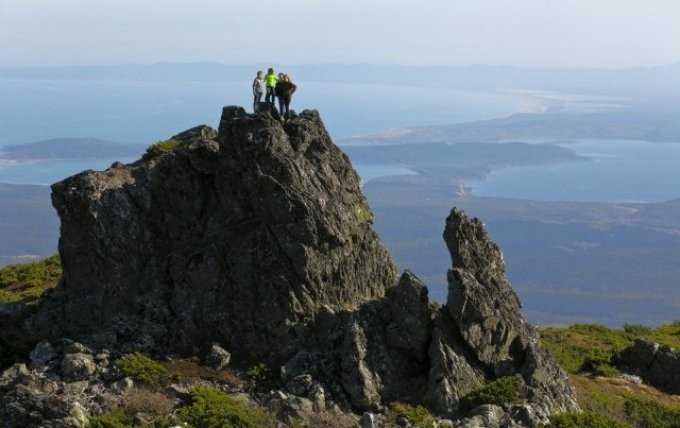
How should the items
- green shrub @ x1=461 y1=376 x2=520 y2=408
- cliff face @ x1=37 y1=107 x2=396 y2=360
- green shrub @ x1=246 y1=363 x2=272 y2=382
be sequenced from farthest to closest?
cliff face @ x1=37 y1=107 x2=396 y2=360
green shrub @ x1=246 y1=363 x2=272 y2=382
green shrub @ x1=461 y1=376 x2=520 y2=408

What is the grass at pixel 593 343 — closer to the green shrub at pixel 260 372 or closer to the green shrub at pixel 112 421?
the green shrub at pixel 260 372

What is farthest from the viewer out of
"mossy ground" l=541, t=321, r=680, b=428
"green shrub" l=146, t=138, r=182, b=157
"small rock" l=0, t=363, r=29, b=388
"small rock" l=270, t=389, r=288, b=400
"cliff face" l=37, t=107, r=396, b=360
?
"green shrub" l=146, t=138, r=182, b=157

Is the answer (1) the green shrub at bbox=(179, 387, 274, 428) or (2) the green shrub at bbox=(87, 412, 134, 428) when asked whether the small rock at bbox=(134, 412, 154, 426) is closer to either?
(2) the green shrub at bbox=(87, 412, 134, 428)

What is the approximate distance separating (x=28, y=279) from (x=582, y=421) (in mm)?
28913

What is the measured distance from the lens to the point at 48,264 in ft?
135

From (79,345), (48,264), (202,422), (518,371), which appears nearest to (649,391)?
(518,371)

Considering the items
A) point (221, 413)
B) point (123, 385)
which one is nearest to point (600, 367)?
point (221, 413)

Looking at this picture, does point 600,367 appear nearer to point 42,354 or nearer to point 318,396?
point 318,396

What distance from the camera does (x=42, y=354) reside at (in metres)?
21.5

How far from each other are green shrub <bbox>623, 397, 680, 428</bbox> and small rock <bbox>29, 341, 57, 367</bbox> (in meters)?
18.6

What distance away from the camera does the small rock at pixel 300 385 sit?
20062 millimetres

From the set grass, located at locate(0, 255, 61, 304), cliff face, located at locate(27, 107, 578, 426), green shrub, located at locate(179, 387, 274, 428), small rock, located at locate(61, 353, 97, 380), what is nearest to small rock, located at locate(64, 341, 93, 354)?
small rock, located at locate(61, 353, 97, 380)

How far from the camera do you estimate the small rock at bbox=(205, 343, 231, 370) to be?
2127cm

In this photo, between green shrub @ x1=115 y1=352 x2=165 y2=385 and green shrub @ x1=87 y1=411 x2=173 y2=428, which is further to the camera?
green shrub @ x1=115 y1=352 x2=165 y2=385
